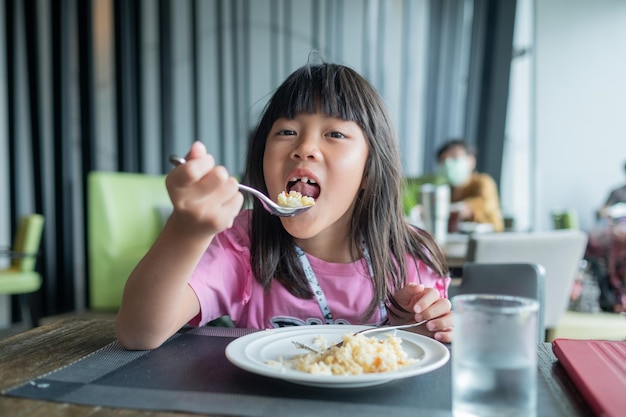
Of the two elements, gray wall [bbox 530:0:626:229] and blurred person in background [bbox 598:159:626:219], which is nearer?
blurred person in background [bbox 598:159:626:219]

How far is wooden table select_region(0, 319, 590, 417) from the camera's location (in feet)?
1.78

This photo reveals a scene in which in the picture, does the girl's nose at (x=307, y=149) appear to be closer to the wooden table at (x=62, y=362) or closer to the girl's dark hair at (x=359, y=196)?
the girl's dark hair at (x=359, y=196)

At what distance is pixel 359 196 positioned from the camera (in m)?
1.22

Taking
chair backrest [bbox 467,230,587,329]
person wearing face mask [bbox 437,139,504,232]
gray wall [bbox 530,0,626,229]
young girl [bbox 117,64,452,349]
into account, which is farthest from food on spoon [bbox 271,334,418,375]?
gray wall [bbox 530,0,626,229]

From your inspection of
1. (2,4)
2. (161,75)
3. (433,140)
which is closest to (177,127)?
(161,75)

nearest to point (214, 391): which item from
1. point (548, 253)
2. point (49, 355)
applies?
point (49, 355)

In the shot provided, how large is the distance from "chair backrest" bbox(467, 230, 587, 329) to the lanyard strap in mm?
616

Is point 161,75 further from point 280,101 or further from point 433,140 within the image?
point 280,101

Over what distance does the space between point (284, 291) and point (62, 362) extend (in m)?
0.50

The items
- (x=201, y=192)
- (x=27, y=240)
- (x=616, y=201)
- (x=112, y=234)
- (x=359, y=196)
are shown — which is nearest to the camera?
(x=201, y=192)

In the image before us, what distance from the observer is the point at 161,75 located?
4852 millimetres

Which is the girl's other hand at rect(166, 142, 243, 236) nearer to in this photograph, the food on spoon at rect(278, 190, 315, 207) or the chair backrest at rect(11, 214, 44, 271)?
the food on spoon at rect(278, 190, 315, 207)

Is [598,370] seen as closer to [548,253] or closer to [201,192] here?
[201,192]

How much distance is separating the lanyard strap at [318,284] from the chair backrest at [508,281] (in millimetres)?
192
